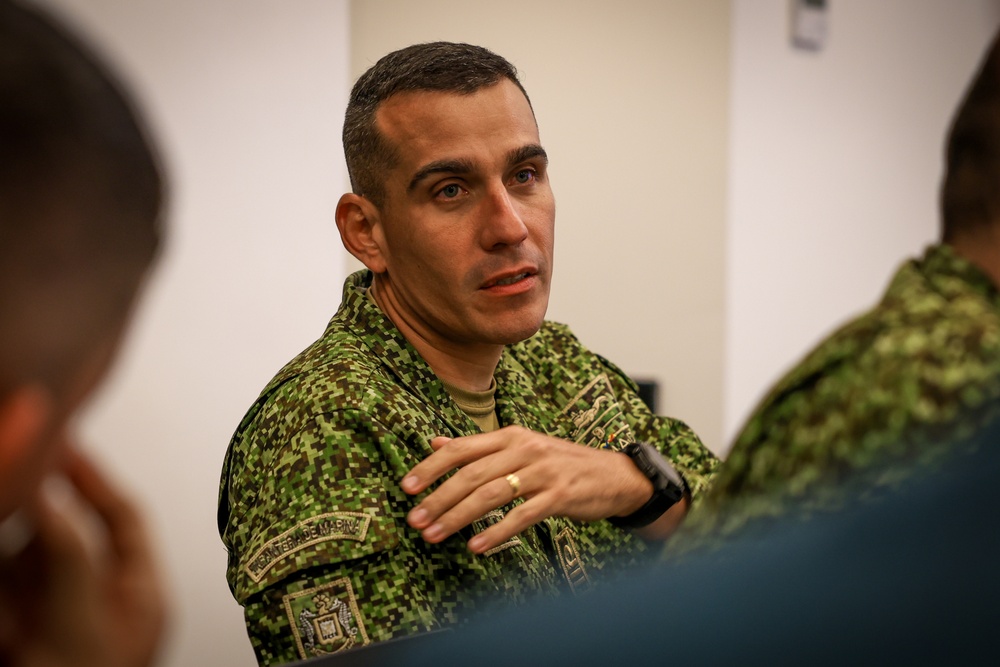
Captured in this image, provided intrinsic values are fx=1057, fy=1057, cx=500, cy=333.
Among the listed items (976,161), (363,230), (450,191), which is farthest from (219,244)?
(976,161)

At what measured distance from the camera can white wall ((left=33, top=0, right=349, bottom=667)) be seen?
81.0 inches

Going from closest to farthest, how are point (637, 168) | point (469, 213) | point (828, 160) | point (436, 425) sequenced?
point (436, 425) → point (469, 213) → point (637, 168) → point (828, 160)

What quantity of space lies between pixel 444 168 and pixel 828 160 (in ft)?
7.43

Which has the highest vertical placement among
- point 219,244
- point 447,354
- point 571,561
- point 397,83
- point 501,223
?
point 219,244

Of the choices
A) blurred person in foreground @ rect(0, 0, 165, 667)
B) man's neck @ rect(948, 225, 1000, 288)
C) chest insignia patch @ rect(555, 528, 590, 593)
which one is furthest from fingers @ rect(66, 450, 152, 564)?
chest insignia patch @ rect(555, 528, 590, 593)

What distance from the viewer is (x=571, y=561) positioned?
1.30 metres

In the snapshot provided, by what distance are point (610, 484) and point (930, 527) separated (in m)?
1.06

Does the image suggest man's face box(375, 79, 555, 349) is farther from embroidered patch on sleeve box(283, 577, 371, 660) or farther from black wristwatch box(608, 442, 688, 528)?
embroidered patch on sleeve box(283, 577, 371, 660)

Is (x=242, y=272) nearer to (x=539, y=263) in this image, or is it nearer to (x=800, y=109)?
(x=539, y=263)

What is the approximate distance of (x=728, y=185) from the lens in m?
2.97

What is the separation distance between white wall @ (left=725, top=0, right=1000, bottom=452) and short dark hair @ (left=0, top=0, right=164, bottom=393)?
285 centimetres

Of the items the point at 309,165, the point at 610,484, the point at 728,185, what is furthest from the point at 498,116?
the point at 728,185

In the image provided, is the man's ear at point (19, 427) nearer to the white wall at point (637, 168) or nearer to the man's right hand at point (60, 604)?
the man's right hand at point (60, 604)

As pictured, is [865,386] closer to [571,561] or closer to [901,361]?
[901,361]
